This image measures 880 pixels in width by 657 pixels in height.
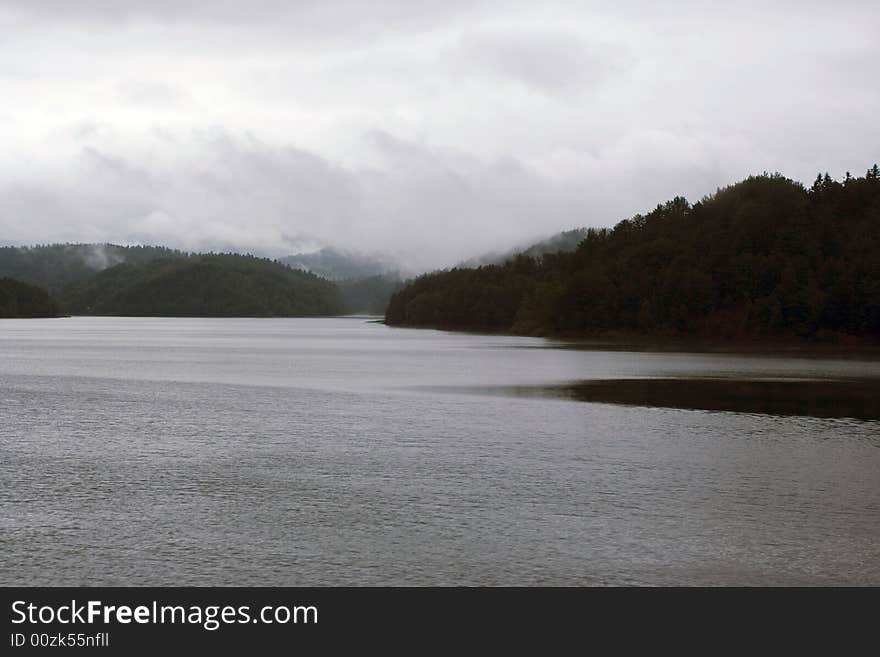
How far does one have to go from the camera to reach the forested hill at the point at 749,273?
147500 millimetres

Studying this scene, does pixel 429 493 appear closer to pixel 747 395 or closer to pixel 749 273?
pixel 747 395

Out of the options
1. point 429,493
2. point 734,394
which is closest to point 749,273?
point 734,394

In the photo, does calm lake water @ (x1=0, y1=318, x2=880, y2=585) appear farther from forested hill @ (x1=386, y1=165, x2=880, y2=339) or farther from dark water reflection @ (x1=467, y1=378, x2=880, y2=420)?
forested hill @ (x1=386, y1=165, x2=880, y2=339)

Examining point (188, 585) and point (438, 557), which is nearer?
point (188, 585)

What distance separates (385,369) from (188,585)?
58250 millimetres

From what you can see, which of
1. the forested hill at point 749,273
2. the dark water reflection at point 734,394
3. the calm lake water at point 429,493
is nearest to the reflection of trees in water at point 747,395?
the dark water reflection at point 734,394

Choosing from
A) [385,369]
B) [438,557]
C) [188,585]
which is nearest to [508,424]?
[438,557]

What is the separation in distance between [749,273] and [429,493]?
509ft

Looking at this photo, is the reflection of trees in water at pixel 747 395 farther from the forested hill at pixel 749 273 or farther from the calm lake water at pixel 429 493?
the forested hill at pixel 749 273

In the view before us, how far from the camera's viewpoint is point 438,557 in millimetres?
16781

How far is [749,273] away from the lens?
16725cm

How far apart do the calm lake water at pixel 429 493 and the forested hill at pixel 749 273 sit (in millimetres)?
112928

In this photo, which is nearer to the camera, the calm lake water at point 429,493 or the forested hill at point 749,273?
the calm lake water at point 429,493

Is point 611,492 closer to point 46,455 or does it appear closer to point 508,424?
point 508,424
